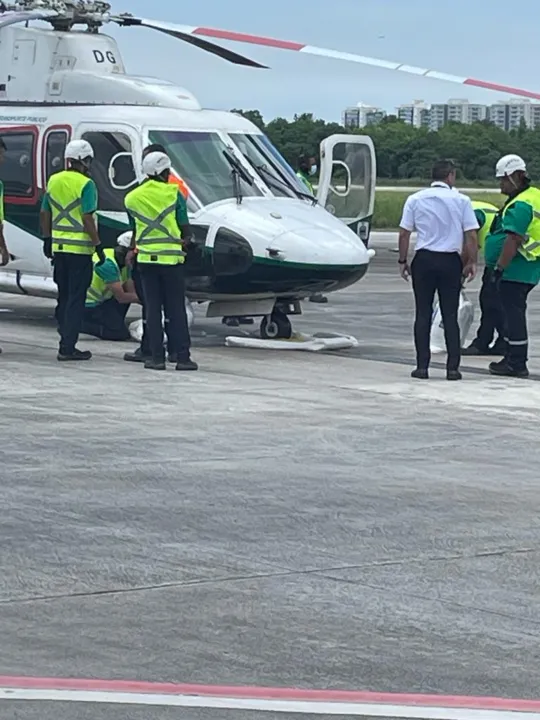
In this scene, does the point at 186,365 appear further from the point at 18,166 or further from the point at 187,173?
the point at 18,166

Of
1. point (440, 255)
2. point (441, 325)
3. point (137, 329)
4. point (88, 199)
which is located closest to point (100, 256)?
point (137, 329)

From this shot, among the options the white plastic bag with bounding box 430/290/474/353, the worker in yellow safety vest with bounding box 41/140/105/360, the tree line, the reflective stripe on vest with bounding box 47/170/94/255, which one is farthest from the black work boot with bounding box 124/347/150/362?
the tree line

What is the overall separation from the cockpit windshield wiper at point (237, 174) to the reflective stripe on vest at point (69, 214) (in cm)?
167

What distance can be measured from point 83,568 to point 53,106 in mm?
10361

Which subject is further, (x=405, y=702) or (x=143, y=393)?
(x=143, y=393)

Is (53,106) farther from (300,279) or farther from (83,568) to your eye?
(83,568)

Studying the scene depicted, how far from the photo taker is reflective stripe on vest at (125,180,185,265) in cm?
1350

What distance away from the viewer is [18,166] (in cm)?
1667

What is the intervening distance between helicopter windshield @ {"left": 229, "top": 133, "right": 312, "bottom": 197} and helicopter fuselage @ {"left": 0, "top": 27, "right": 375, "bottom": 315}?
0.5 inches

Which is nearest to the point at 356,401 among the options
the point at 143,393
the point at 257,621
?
the point at 143,393

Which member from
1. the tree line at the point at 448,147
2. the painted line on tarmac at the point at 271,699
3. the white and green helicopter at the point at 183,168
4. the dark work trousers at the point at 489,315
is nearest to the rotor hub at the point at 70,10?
the white and green helicopter at the point at 183,168

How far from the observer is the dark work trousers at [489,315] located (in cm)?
1480

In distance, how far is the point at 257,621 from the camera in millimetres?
6082

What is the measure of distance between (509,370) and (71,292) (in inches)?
148
